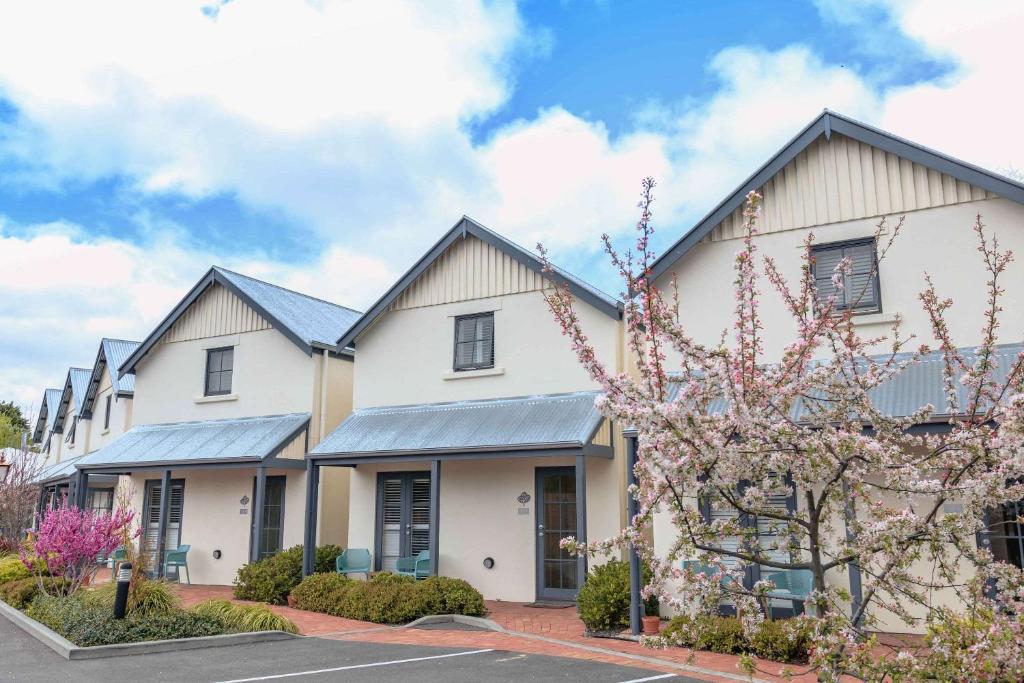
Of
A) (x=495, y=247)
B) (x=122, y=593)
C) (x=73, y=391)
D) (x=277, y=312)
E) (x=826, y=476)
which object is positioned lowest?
(x=122, y=593)

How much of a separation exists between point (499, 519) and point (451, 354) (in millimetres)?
3399

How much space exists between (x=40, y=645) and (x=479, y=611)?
6061mm

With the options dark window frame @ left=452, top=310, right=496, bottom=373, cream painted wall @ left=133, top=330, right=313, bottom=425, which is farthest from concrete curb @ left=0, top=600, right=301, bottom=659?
cream painted wall @ left=133, top=330, right=313, bottom=425

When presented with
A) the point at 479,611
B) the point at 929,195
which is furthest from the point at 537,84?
the point at 479,611

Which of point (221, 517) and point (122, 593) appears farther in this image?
point (221, 517)

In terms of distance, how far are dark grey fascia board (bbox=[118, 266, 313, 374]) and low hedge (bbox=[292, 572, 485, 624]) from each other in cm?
646

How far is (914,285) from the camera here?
12.1 meters

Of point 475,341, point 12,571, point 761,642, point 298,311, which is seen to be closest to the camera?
point 761,642

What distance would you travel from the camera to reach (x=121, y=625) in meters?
10.9

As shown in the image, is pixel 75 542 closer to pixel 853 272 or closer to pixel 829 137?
pixel 853 272

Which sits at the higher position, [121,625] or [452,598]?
[452,598]

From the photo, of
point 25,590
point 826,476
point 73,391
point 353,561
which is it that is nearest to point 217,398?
point 353,561

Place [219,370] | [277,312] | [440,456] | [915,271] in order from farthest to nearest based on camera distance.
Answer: [219,370]
[277,312]
[440,456]
[915,271]

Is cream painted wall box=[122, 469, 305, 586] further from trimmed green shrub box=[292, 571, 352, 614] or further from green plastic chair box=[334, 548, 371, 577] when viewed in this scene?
trimmed green shrub box=[292, 571, 352, 614]
